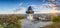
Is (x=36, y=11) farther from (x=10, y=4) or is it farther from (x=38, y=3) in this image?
(x=10, y=4)

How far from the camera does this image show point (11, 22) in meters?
1.05

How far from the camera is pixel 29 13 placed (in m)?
1.05

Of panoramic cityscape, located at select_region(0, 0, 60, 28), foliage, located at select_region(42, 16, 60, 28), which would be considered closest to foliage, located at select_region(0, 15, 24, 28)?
panoramic cityscape, located at select_region(0, 0, 60, 28)

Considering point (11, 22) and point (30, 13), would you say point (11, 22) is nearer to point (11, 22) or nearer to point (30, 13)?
point (11, 22)

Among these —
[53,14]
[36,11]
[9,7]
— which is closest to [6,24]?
[9,7]

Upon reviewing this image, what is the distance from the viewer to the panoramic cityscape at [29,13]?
105 cm

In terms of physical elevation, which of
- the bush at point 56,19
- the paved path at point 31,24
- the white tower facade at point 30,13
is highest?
the white tower facade at point 30,13

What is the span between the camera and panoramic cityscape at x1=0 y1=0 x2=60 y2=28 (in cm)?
105

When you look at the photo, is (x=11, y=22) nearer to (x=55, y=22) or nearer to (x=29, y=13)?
(x=29, y=13)

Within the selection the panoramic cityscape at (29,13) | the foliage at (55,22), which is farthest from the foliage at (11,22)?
the foliage at (55,22)

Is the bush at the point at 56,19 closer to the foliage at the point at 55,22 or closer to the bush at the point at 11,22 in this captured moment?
the foliage at the point at 55,22

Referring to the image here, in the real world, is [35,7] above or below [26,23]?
above

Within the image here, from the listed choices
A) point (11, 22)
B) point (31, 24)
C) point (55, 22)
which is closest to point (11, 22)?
point (11, 22)

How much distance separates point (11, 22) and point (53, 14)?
38 centimetres
